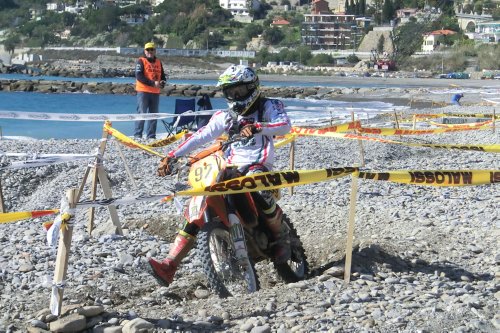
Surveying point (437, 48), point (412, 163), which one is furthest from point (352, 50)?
point (412, 163)

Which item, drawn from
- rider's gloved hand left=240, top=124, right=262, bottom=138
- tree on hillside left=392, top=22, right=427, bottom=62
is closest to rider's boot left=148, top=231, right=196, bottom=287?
rider's gloved hand left=240, top=124, right=262, bottom=138

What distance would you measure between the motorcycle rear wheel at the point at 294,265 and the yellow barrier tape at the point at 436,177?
0.86 metres

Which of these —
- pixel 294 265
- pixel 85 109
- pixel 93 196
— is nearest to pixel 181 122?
pixel 93 196

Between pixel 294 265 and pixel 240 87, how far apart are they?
1428 millimetres

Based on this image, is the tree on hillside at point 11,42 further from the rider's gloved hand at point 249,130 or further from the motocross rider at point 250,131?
the rider's gloved hand at point 249,130

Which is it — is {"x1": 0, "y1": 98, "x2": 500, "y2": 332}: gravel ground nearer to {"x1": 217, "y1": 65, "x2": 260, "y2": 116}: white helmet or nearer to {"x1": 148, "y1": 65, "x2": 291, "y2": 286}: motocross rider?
{"x1": 148, "y1": 65, "x2": 291, "y2": 286}: motocross rider

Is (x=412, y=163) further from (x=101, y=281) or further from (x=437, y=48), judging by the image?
(x=437, y=48)

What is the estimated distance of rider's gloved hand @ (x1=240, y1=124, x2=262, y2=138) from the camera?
21.9 feet

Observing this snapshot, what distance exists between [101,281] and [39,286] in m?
0.46

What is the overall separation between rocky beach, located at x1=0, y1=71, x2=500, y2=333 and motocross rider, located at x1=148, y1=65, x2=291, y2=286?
0.50 meters

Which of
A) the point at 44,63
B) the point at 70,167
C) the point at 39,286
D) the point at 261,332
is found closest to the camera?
the point at 261,332

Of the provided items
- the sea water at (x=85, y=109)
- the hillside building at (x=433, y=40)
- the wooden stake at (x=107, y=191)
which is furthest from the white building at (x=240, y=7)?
the wooden stake at (x=107, y=191)

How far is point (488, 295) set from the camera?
6.25 meters

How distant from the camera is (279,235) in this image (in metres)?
7.00
